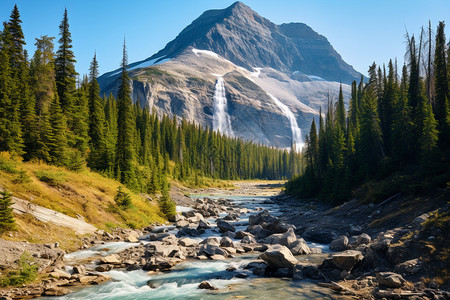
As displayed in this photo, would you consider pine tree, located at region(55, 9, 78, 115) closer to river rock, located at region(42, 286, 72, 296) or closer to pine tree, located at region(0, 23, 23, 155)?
pine tree, located at region(0, 23, 23, 155)

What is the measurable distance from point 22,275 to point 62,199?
10.8 m

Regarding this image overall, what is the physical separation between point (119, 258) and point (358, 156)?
34328 millimetres

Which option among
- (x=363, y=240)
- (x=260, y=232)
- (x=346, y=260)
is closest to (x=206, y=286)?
(x=346, y=260)

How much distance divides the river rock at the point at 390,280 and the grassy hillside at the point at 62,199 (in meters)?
17.3

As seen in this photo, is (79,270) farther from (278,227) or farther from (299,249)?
(278,227)

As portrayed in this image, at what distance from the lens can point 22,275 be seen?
1223cm

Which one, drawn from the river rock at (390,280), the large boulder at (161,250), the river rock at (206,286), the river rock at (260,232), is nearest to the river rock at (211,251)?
the large boulder at (161,250)

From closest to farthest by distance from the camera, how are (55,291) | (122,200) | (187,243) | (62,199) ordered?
(55,291), (187,243), (62,199), (122,200)

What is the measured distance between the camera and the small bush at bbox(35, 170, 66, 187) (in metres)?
23.0

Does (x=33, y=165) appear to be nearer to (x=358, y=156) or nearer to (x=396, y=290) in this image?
(x=396, y=290)

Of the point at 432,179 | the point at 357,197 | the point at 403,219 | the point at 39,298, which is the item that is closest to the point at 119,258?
the point at 39,298

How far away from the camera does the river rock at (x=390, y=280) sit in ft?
38.3

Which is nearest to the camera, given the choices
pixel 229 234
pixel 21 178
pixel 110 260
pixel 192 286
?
pixel 192 286

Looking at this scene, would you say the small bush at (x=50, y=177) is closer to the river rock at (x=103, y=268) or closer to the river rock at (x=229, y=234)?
the river rock at (x=103, y=268)
